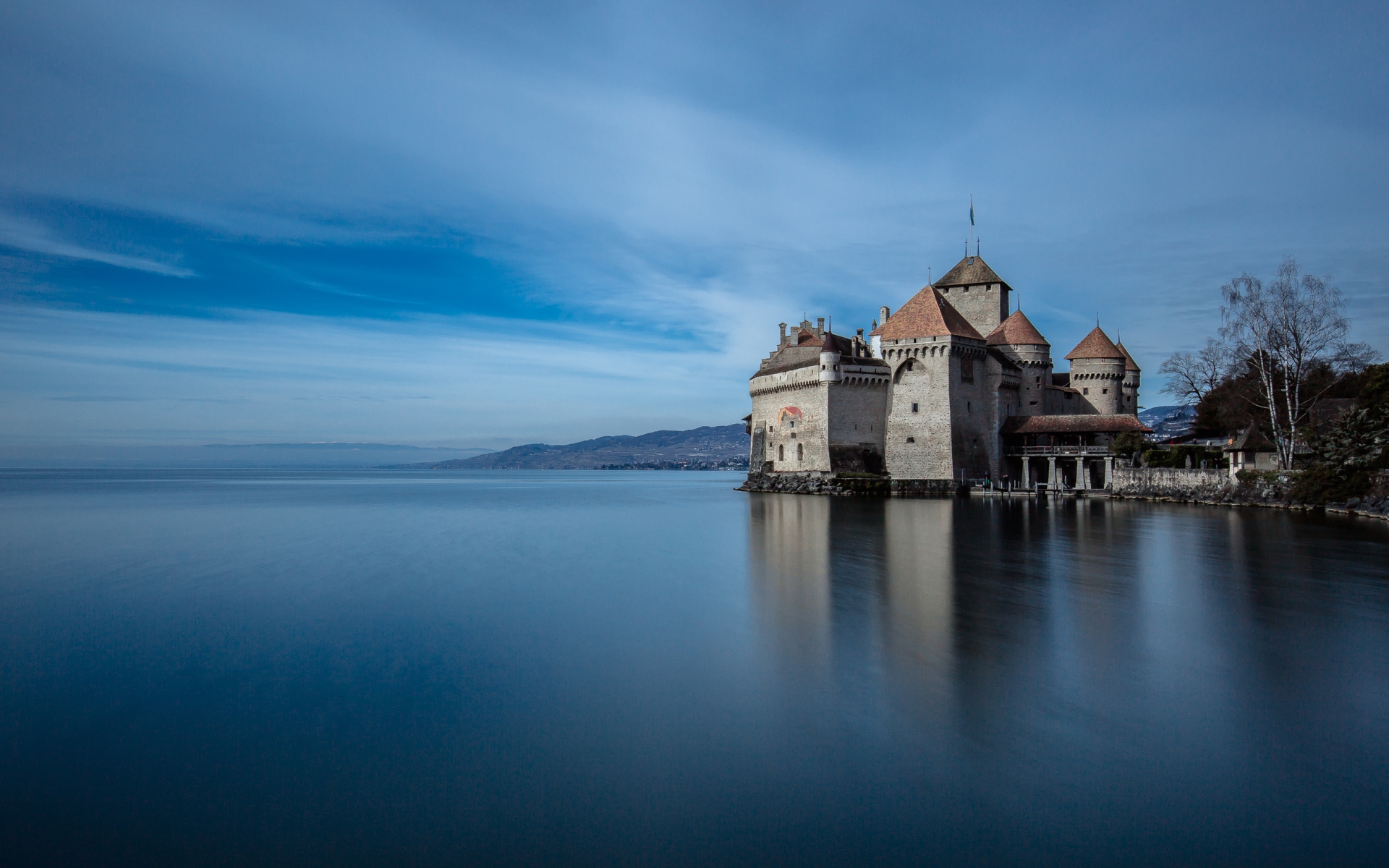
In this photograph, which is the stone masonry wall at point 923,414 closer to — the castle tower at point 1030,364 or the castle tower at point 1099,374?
the castle tower at point 1030,364

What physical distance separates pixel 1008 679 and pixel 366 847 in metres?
6.30

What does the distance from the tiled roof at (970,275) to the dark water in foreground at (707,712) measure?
104 ft

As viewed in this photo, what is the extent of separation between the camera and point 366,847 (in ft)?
16.6

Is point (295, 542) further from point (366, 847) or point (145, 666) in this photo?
point (366, 847)

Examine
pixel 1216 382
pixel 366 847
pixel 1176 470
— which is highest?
pixel 1216 382

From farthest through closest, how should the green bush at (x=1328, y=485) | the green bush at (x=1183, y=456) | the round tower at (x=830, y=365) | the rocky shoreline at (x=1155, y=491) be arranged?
the round tower at (x=830, y=365), the green bush at (x=1183, y=456), the rocky shoreline at (x=1155, y=491), the green bush at (x=1328, y=485)

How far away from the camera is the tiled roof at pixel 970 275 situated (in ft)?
153

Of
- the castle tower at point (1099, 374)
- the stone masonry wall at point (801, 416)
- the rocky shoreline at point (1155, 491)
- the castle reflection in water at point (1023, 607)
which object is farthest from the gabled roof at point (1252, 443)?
the stone masonry wall at point (801, 416)

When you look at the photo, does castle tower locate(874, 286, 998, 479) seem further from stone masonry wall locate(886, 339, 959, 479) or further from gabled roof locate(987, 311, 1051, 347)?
gabled roof locate(987, 311, 1051, 347)

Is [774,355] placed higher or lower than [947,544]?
higher

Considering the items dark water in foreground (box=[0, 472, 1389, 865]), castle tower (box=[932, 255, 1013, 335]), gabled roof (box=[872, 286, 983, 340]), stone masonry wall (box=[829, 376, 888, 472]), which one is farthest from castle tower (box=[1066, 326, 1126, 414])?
dark water in foreground (box=[0, 472, 1389, 865])

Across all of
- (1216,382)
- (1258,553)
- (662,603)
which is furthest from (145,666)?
(1216,382)

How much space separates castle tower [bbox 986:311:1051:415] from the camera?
42.5 metres

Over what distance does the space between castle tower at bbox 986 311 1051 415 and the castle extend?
5cm
